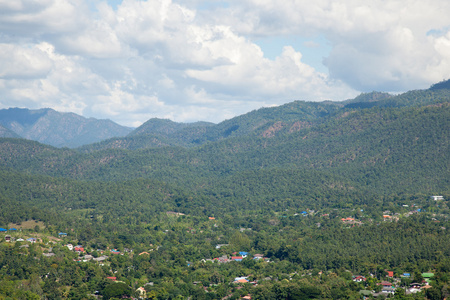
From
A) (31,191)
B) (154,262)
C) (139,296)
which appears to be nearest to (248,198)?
(31,191)

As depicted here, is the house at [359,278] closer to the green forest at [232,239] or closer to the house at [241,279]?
the green forest at [232,239]

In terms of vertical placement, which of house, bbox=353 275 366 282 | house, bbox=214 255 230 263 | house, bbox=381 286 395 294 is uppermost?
house, bbox=214 255 230 263

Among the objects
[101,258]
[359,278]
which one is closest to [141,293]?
[101,258]

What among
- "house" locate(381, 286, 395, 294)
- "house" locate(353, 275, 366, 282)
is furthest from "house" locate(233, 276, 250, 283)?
"house" locate(381, 286, 395, 294)

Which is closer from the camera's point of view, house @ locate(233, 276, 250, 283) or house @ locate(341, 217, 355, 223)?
house @ locate(233, 276, 250, 283)

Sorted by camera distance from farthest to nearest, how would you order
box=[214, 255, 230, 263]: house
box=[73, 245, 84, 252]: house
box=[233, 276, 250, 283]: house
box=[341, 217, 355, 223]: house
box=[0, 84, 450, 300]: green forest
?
box=[341, 217, 355, 223]: house
box=[73, 245, 84, 252]: house
box=[214, 255, 230, 263]: house
box=[233, 276, 250, 283]: house
box=[0, 84, 450, 300]: green forest

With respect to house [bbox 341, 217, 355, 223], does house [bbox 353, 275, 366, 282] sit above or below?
below

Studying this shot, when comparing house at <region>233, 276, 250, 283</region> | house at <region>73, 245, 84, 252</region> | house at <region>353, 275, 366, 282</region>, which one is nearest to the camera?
house at <region>353, 275, 366, 282</region>

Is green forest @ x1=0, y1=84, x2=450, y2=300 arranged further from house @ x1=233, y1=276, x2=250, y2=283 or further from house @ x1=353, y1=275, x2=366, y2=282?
house @ x1=353, y1=275, x2=366, y2=282

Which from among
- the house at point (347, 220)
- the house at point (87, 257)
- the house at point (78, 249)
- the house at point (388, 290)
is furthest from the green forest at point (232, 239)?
the house at point (78, 249)

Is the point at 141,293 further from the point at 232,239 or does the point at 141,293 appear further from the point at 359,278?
the point at 232,239

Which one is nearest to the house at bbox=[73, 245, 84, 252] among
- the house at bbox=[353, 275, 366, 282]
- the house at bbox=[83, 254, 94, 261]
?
the house at bbox=[83, 254, 94, 261]
